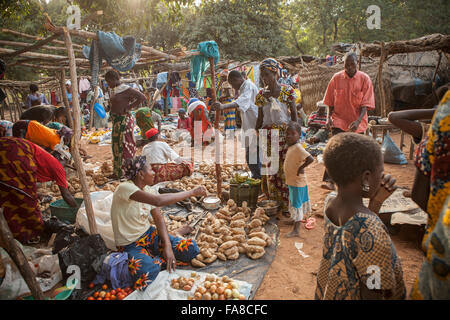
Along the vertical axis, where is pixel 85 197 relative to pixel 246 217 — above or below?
above

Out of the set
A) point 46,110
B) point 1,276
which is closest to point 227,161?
point 46,110

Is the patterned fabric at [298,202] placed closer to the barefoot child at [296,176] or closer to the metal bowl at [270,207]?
the barefoot child at [296,176]

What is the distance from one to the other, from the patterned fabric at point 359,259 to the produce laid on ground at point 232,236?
1.67 metres

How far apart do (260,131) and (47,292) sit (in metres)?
3.16

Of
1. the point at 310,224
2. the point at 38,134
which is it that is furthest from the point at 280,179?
the point at 38,134

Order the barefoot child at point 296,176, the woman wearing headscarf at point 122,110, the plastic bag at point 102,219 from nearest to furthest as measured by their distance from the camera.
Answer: the plastic bag at point 102,219
the barefoot child at point 296,176
the woman wearing headscarf at point 122,110

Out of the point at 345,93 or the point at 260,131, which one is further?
the point at 345,93

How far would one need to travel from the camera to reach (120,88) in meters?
4.54

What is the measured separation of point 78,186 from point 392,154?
21.7ft

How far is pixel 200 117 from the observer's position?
29.6ft

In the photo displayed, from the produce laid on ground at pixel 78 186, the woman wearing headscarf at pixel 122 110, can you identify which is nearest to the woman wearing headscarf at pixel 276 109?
the woman wearing headscarf at pixel 122 110

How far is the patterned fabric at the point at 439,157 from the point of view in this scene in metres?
1.09

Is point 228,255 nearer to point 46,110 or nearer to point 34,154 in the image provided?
point 34,154

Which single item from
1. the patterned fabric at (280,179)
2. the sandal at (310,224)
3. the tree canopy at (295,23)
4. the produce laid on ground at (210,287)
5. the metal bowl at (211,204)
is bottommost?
the produce laid on ground at (210,287)
